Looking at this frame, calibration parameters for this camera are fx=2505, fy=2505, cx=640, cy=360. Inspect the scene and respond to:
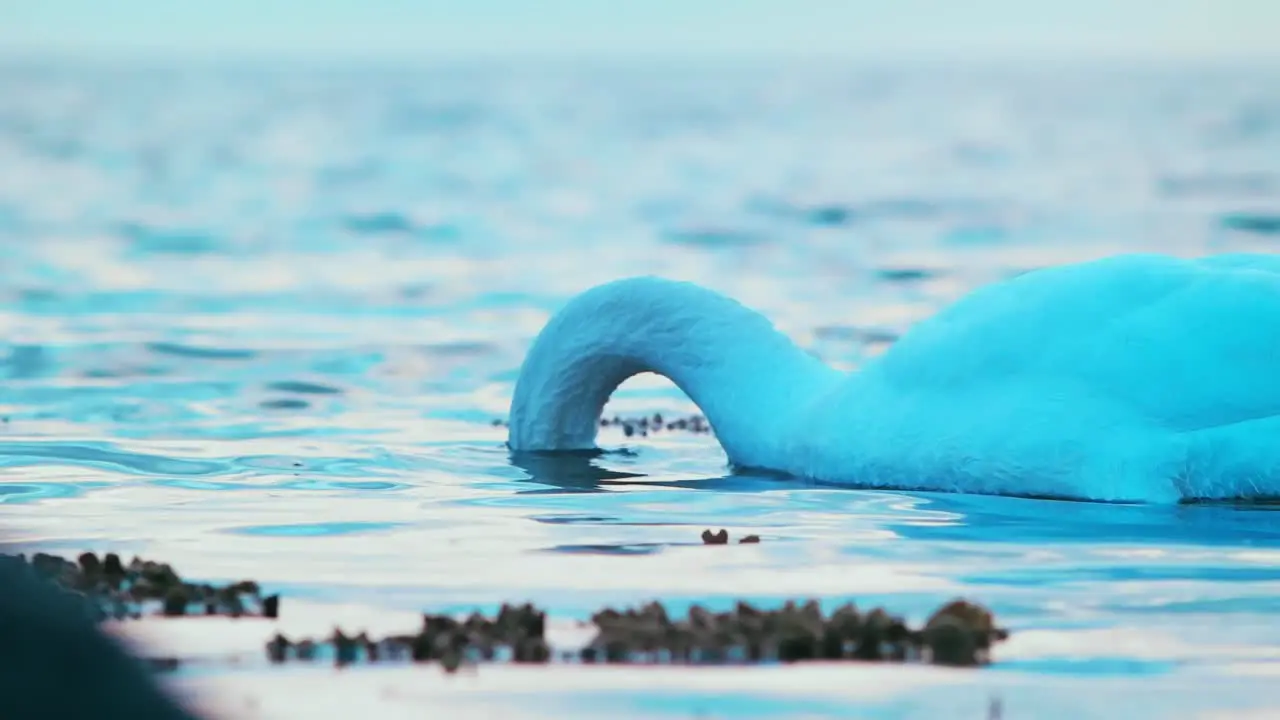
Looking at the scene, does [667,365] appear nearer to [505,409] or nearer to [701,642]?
[505,409]

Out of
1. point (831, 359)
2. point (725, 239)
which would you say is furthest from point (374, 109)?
point (831, 359)

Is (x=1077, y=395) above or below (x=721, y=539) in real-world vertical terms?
above

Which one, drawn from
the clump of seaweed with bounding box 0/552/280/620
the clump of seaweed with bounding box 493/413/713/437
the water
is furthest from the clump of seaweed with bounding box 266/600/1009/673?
the clump of seaweed with bounding box 493/413/713/437

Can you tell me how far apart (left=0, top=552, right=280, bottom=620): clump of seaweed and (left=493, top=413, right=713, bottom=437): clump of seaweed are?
18.1 ft

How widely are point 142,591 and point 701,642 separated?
1950mm

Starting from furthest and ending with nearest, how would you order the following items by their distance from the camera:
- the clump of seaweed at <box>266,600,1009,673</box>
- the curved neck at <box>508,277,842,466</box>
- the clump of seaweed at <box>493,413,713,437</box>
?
1. the clump of seaweed at <box>493,413,713,437</box>
2. the curved neck at <box>508,277,842,466</box>
3. the clump of seaweed at <box>266,600,1009,673</box>

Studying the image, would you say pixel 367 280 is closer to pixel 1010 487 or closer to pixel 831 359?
pixel 831 359

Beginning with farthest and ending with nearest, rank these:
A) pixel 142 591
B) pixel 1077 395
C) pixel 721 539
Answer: pixel 1077 395 → pixel 721 539 → pixel 142 591

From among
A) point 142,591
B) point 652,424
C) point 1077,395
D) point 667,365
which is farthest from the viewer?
point 652,424

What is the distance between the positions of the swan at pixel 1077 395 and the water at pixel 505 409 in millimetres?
151

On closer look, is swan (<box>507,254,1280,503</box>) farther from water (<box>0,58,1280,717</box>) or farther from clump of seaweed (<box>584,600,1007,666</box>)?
clump of seaweed (<box>584,600,1007,666</box>)

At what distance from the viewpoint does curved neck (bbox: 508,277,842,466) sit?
36.7 feet

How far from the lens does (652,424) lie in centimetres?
1423

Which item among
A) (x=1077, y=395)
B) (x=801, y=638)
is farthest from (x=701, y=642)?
(x=1077, y=395)
